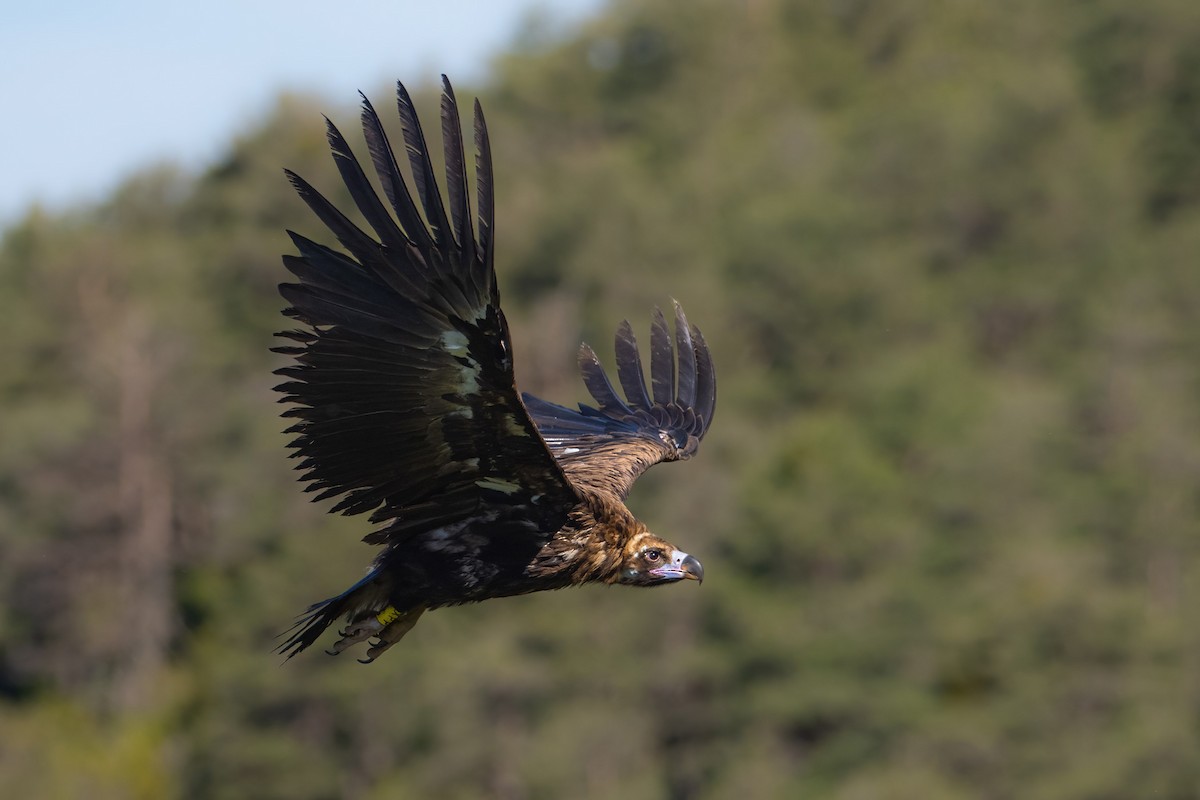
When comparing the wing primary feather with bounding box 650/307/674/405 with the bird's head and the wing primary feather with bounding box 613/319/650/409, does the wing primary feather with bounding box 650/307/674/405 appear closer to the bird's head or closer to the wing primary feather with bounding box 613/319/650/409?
the wing primary feather with bounding box 613/319/650/409

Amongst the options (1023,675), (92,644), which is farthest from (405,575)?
(92,644)

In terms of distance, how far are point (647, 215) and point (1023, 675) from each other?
72.7 feet

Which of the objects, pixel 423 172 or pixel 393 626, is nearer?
pixel 423 172

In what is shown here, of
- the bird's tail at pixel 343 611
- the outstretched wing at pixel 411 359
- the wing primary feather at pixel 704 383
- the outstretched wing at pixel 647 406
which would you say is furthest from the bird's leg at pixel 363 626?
the wing primary feather at pixel 704 383

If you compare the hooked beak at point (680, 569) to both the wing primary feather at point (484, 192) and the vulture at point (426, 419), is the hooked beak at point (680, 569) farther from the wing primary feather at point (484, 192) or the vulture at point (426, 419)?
the wing primary feather at point (484, 192)

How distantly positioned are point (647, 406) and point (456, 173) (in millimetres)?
5016

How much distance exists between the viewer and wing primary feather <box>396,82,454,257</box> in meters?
7.46

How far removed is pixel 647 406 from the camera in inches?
492

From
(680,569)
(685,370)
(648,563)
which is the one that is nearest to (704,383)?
(685,370)

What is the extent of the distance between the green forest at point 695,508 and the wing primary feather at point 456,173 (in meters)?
29.3

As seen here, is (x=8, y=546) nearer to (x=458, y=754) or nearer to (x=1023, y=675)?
(x=458, y=754)

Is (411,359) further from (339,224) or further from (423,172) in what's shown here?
(423,172)

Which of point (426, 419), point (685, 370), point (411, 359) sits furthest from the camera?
point (685, 370)

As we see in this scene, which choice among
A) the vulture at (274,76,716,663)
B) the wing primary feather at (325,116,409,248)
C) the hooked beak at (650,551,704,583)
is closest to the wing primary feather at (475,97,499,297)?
the vulture at (274,76,716,663)
